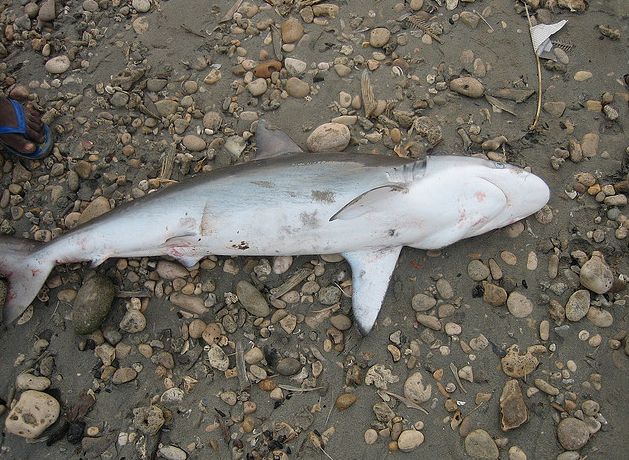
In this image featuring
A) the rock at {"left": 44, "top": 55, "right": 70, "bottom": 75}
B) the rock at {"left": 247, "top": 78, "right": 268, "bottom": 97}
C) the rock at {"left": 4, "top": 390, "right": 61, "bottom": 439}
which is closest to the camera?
the rock at {"left": 4, "top": 390, "right": 61, "bottom": 439}

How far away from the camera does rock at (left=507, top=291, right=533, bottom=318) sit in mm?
3809

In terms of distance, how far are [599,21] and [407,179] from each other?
2.59 m

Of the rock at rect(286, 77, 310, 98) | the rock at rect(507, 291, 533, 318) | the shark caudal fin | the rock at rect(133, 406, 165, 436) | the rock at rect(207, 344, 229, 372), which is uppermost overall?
the rock at rect(286, 77, 310, 98)

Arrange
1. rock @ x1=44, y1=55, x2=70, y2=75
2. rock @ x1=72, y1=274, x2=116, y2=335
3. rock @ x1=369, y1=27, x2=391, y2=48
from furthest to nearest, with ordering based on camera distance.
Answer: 1. rock @ x1=44, y1=55, x2=70, y2=75
2. rock @ x1=369, y1=27, x2=391, y2=48
3. rock @ x1=72, y1=274, x2=116, y2=335

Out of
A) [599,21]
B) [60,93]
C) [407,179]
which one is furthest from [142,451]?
[599,21]

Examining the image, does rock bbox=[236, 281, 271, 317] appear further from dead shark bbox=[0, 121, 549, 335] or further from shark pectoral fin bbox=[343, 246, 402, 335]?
shark pectoral fin bbox=[343, 246, 402, 335]

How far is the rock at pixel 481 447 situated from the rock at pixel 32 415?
2900 mm

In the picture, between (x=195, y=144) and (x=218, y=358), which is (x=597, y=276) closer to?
(x=218, y=358)

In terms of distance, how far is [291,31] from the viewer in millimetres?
4664

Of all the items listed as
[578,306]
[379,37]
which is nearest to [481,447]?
[578,306]

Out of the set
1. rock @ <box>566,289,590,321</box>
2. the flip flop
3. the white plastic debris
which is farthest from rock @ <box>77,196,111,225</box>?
the white plastic debris

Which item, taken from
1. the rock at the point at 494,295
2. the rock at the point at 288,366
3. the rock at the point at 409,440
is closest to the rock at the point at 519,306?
the rock at the point at 494,295

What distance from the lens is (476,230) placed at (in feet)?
12.5

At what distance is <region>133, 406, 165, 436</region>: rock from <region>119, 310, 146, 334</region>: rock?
59 centimetres
